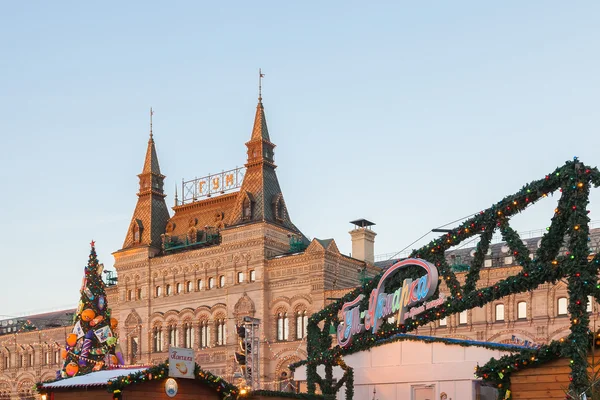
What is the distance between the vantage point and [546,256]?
29.3m

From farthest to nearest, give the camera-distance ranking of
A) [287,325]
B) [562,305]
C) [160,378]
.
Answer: [287,325] → [562,305] → [160,378]

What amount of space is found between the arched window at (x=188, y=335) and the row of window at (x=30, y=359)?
19.6m

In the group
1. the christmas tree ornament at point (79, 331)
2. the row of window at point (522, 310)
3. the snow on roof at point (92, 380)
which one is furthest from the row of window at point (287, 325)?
the snow on roof at point (92, 380)

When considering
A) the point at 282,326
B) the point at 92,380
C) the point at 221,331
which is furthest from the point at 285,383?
the point at 92,380

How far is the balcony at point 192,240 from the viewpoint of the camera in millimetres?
75500

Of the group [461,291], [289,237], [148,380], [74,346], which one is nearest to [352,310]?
[461,291]

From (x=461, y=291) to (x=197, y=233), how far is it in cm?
4571

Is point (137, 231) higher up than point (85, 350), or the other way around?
point (137, 231)

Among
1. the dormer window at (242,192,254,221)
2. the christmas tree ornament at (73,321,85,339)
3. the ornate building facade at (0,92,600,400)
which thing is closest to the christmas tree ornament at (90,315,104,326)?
the christmas tree ornament at (73,321,85,339)

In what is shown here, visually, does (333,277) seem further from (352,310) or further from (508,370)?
(508,370)

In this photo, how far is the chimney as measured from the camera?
74.2 metres

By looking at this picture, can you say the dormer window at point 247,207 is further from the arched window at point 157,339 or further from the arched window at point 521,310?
the arched window at point 521,310

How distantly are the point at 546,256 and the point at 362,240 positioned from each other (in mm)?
45185

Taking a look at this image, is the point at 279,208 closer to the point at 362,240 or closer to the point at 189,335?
the point at 362,240
